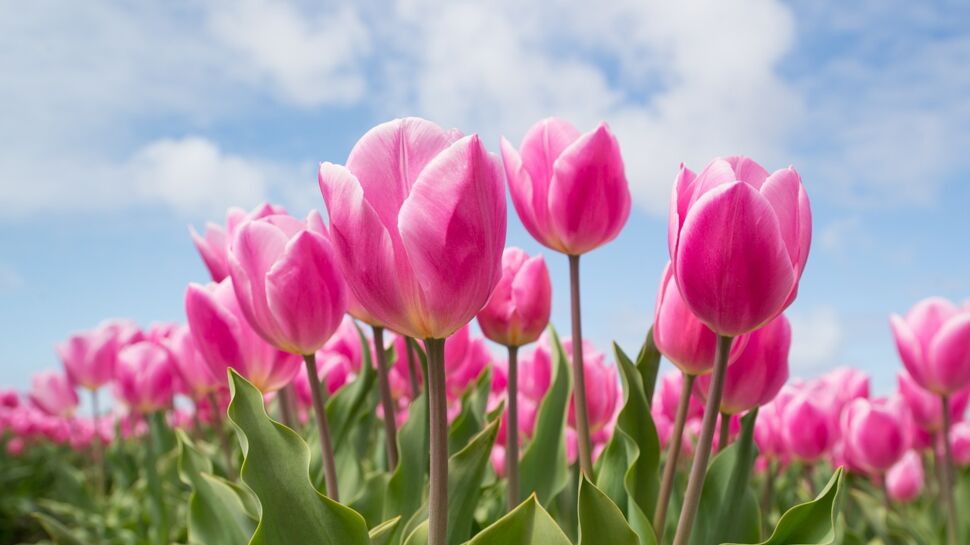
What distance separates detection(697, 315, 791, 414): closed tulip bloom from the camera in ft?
4.18

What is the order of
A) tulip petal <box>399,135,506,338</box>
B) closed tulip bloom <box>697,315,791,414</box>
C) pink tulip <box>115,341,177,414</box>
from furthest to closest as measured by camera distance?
pink tulip <box>115,341,177,414</box> → closed tulip bloom <box>697,315,791,414</box> → tulip petal <box>399,135,506,338</box>

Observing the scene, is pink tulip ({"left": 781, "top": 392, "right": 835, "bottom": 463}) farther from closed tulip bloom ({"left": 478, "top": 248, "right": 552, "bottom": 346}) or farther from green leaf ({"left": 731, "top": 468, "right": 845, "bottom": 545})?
green leaf ({"left": 731, "top": 468, "right": 845, "bottom": 545})

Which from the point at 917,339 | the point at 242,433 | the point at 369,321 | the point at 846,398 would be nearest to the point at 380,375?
the point at 369,321

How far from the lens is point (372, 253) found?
894mm

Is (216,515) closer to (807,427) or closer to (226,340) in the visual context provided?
(226,340)

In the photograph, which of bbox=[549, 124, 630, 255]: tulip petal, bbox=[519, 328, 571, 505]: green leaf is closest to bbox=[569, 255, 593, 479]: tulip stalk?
bbox=[549, 124, 630, 255]: tulip petal

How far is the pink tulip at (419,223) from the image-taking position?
86 centimetres

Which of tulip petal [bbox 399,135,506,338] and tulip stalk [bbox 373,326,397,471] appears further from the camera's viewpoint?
tulip stalk [bbox 373,326,397,471]

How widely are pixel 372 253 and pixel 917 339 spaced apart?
6.43 feet

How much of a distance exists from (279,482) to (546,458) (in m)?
0.69

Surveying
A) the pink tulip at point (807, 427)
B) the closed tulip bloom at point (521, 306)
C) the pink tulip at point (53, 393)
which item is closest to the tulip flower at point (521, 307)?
the closed tulip bloom at point (521, 306)

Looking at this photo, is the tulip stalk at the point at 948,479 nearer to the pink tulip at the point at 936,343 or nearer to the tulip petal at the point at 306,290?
the pink tulip at the point at 936,343

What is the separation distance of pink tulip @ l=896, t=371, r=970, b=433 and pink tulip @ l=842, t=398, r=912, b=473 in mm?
391

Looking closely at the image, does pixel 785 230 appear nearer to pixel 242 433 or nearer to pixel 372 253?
pixel 372 253
